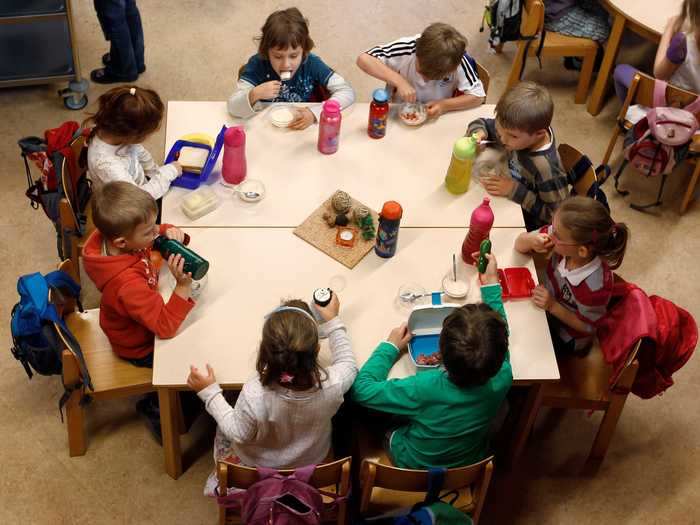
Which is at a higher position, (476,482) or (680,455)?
(476,482)

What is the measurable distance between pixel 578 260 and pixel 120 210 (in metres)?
1.47

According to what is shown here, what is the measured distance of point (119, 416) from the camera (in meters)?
3.13

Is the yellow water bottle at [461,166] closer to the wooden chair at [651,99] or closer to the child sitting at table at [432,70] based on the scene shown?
the child sitting at table at [432,70]

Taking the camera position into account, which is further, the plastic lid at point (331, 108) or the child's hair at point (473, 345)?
the plastic lid at point (331, 108)

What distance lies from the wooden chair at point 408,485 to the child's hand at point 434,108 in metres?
1.46

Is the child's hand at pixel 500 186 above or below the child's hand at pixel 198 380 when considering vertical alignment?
above

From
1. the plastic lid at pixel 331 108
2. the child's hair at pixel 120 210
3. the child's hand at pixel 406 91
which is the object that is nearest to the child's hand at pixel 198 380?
the child's hair at pixel 120 210

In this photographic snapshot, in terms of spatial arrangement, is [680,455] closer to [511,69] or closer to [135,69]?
[511,69]

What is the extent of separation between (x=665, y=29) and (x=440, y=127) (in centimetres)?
145

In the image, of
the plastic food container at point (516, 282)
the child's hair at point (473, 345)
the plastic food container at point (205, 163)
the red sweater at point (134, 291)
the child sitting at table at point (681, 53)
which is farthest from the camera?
the child sitting at table at point (681, 53)

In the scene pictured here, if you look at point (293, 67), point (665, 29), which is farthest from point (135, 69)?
point (665, 29)

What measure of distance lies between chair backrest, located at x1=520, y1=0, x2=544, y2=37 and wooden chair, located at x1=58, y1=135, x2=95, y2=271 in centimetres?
223

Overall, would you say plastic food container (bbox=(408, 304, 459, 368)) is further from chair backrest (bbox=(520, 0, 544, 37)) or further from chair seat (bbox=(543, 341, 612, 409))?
chair backrest (bbox=(520, 0, 544, 37))

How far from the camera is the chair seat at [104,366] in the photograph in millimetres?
2740
